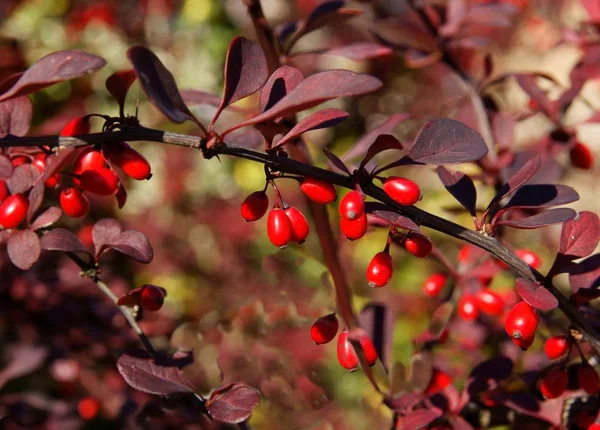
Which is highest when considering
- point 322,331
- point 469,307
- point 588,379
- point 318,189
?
point 318,189

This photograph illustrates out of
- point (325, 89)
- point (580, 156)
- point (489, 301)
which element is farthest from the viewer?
point (580, 156)

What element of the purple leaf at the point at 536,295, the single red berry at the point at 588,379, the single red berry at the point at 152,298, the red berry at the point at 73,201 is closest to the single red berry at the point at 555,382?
the single red berry at the point at 588,379

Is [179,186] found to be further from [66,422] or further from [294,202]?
[66,422]

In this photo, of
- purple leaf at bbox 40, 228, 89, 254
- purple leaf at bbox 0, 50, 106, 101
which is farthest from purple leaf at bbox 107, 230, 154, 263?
purple leaf at bbox 0, 50, 106, 101

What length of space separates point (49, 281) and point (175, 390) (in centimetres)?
71

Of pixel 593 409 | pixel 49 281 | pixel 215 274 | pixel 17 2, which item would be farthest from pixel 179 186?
pixel 593 409

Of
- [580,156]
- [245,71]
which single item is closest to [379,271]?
[245,71]

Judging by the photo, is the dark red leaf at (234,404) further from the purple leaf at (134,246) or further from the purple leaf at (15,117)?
the purple leaf at (15,117)

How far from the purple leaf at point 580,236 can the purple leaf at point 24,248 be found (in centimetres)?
62

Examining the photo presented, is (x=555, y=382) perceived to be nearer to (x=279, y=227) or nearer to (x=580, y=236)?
(x=580, y=236)

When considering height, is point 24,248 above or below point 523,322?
above

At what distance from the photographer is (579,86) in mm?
1179

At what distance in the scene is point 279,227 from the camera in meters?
0.72

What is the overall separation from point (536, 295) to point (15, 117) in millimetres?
617
